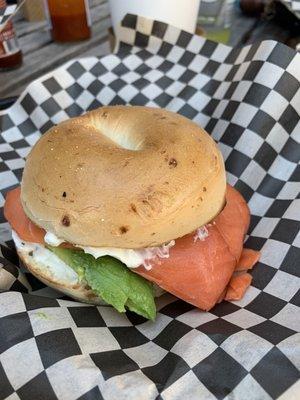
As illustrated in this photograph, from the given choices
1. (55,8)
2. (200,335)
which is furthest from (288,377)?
(55,8)

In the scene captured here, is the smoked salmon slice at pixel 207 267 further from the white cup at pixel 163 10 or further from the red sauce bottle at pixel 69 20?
the red sauce bottle at pixel 69 20

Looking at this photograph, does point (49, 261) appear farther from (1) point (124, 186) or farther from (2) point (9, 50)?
(2) point (9, 50)

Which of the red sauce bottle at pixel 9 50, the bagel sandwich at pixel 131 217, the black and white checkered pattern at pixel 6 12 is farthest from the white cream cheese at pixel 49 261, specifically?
the red sauce bottle at pixel 9 50

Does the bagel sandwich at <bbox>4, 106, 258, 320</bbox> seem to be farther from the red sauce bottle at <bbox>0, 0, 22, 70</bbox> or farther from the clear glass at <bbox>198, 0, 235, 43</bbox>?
the clear glass at <bbox>198, 0, 235, 43</bbox>

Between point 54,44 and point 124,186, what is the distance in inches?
64.8

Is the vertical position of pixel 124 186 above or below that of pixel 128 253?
above

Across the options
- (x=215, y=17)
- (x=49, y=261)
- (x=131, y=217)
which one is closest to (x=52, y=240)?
(x=49, y=261)

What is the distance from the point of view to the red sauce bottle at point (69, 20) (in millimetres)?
2271

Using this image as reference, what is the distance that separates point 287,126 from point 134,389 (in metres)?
0.96

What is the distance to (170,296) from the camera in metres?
1.22

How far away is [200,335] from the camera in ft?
3.14

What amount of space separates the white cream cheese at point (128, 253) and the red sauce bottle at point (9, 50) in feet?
4.11

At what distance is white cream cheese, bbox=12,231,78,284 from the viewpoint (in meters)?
1.14

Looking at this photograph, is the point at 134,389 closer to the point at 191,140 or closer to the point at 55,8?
the point at 191,140
